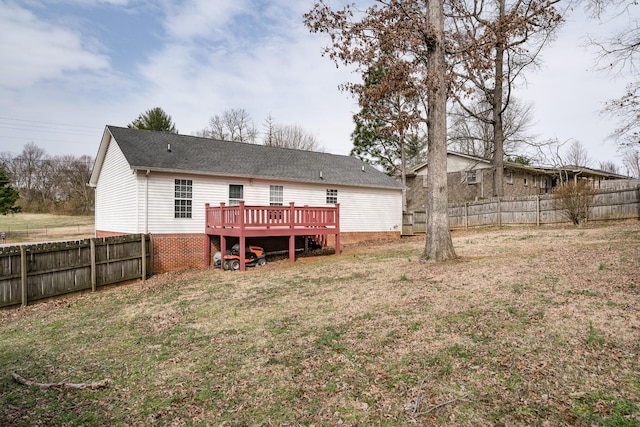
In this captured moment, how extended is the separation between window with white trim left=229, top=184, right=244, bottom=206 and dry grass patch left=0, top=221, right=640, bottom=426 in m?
6.92

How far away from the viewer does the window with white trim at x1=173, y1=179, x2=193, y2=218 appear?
1395 cm

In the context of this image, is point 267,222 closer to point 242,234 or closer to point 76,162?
point 242,234

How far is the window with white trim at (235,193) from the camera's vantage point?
15305 millimetres

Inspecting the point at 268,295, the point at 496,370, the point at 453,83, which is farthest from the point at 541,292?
the point at 453,83

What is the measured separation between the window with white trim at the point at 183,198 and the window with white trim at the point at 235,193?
168 cm

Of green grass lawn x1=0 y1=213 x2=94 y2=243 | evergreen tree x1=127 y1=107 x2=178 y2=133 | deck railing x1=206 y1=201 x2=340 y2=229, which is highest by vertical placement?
evergreen tree x1=127 y1=107 x2=178 y2=133

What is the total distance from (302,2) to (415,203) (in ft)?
75.4

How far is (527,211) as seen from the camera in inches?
707

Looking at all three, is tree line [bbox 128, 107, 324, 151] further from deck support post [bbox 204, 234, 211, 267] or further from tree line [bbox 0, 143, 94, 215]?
deck support post [bbox 204, 234, 211, 267]

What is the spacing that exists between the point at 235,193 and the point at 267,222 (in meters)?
3.37

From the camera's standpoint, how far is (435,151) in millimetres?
9797

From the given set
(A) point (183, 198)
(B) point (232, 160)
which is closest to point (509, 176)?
(B) point (232, 160)

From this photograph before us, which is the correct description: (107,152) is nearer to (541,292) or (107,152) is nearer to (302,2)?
(302,2)

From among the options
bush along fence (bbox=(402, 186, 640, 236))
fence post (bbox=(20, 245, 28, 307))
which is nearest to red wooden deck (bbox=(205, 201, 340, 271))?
fence post (bbox=(20, 245, 28, 307))
